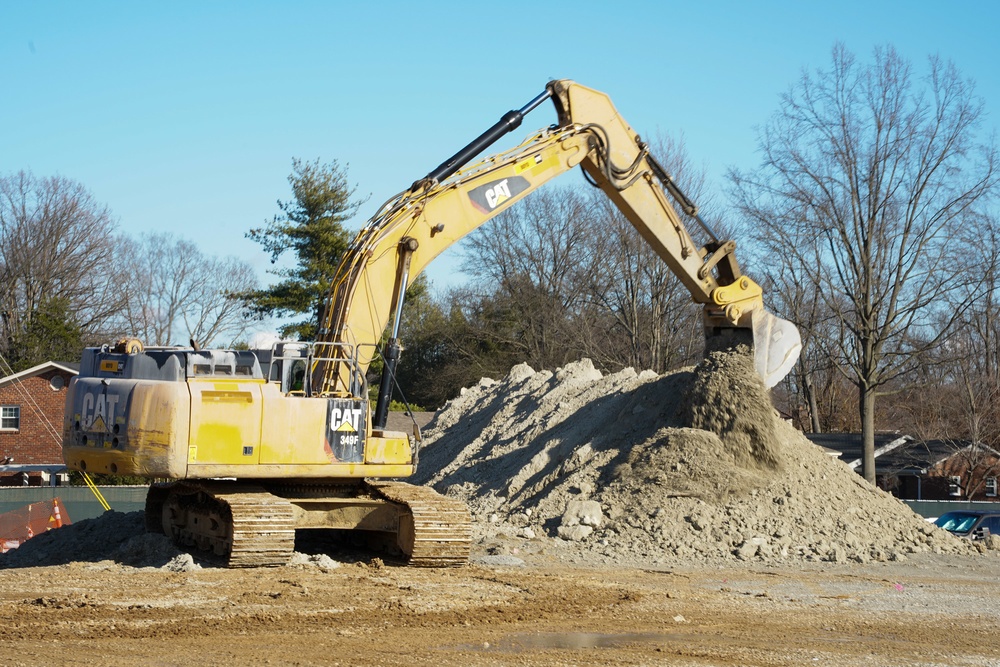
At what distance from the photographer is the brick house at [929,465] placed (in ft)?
133

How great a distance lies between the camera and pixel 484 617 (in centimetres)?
1044

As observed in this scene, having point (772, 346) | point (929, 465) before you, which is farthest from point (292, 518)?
point (929, 465)

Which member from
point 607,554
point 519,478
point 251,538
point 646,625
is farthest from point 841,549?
point 251,538

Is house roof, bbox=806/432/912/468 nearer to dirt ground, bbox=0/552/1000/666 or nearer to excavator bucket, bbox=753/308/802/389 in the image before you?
excavator bucket, bbox=753/308/802/389

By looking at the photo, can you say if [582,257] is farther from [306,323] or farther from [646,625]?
[646,625]

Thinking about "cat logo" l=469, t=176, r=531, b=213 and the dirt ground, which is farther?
"cat logo" l=469, t=176, r=531, b=213

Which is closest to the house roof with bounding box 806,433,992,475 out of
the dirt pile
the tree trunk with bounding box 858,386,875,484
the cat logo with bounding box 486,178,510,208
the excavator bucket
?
the tree trunk with bounding box 858,386,875,484

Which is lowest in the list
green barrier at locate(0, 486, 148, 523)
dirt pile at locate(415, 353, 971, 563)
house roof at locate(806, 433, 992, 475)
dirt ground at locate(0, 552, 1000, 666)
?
dirt ground at locate(0, 552, 1000, 666)

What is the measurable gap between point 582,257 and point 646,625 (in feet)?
125

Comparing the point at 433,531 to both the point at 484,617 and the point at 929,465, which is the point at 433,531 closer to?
the point at 484,617

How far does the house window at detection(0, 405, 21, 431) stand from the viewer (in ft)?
135

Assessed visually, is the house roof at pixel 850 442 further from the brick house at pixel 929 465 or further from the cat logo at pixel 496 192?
the cat logo at pixel 496 192

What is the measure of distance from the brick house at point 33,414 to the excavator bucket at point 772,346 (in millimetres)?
29191

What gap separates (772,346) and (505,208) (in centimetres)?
595
